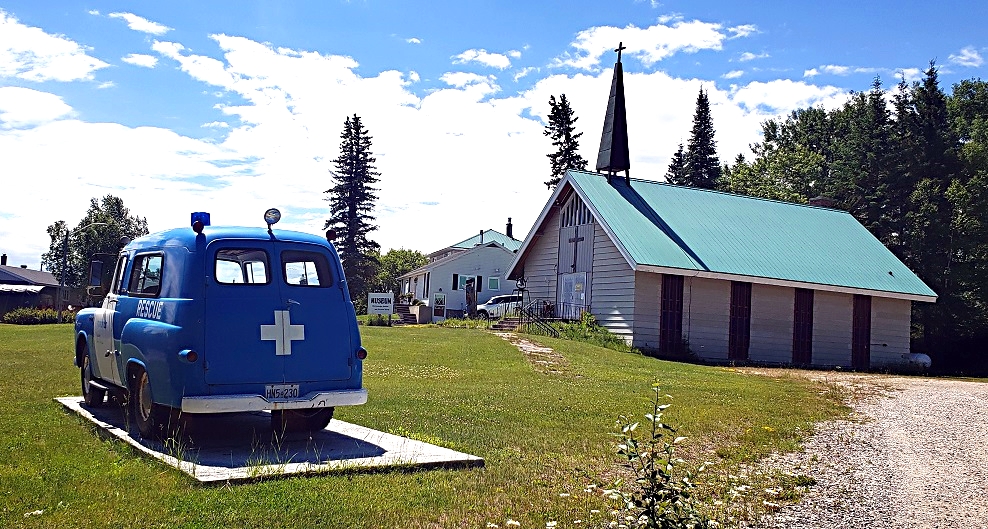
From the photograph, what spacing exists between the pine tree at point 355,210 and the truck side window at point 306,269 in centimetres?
5667

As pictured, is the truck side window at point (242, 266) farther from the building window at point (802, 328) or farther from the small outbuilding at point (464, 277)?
the small outbuilding at point (464, 277)

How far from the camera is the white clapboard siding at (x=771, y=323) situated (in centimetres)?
3247

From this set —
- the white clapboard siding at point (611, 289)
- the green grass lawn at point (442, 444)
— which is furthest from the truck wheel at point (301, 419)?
the white clapboard siding at point (611, 289)

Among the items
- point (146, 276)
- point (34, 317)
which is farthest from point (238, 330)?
point (34, 317)

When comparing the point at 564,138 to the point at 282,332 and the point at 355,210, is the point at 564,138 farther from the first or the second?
the point at 282,332

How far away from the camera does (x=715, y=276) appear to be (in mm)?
30625

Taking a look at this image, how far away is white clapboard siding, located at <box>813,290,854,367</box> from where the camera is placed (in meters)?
33.8

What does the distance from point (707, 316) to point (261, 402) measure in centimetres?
2477

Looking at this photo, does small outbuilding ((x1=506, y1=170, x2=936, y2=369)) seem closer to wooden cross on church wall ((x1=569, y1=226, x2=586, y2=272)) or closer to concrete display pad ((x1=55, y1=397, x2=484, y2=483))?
wooden cross on church wall ((x1=569, y1=226, x2=586, y2=272))

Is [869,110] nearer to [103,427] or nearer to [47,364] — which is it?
[47,364]

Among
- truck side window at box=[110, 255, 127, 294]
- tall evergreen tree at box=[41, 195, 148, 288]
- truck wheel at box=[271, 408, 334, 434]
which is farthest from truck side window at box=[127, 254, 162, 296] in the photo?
tall evergreen tree at box=[41, 195, 148, 288]

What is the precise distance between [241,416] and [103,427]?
1.99 meters

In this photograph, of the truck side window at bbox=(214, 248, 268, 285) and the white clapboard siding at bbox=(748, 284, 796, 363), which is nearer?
the truck side window at bbox=(214, 248, 268, 285)

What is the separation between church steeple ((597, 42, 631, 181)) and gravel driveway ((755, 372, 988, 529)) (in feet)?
72.7
